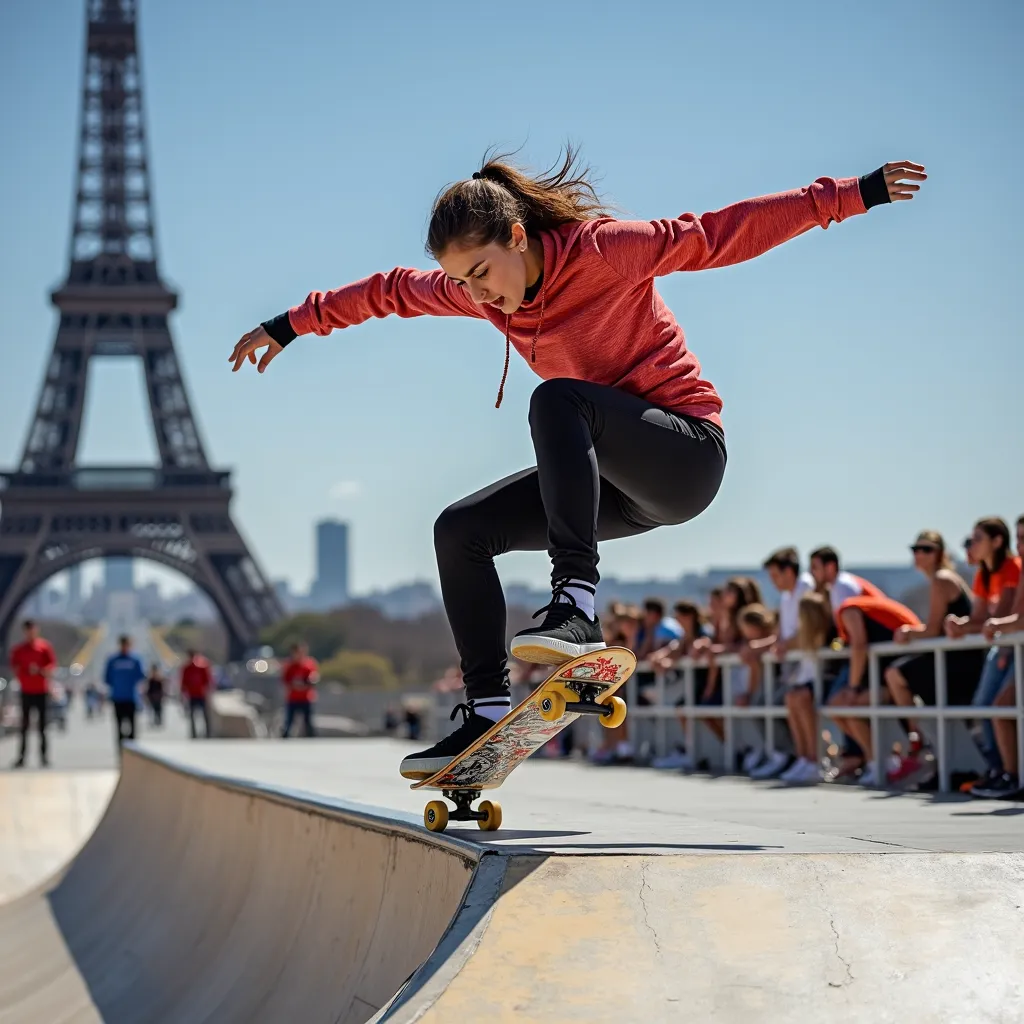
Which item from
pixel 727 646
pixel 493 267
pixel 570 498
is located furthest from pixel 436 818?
pixel 727 646

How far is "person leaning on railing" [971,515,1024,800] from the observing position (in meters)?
6.21

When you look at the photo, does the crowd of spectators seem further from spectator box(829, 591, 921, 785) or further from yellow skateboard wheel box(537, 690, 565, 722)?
→ yellow skateboard wheel box(537, 690, 565, 722)

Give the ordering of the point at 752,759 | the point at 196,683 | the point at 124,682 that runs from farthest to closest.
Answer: the point at 196,683 < the point at 124,682 < the point at 752,759

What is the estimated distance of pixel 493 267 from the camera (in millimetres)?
3684

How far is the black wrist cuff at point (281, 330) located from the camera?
4625mm

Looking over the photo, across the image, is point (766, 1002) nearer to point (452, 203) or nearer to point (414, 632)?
point (452, 203)

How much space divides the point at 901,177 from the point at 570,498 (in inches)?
47.9

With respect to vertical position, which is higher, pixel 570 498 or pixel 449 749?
pixel 570 498

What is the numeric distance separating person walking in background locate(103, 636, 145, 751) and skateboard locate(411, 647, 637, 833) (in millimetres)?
15045

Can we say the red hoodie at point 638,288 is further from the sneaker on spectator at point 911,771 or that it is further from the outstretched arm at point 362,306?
the sneaker on spectator at point 911,771

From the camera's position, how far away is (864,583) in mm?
8547

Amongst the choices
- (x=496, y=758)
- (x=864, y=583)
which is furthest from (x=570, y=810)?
(x=864, y=583)

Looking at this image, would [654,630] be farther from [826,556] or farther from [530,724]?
[530,724]

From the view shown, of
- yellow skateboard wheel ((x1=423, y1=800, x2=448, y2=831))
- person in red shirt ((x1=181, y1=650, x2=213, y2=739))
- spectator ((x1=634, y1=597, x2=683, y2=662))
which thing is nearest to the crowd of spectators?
spectator ((x1=634, y1=597, x2=683, y2=662))
